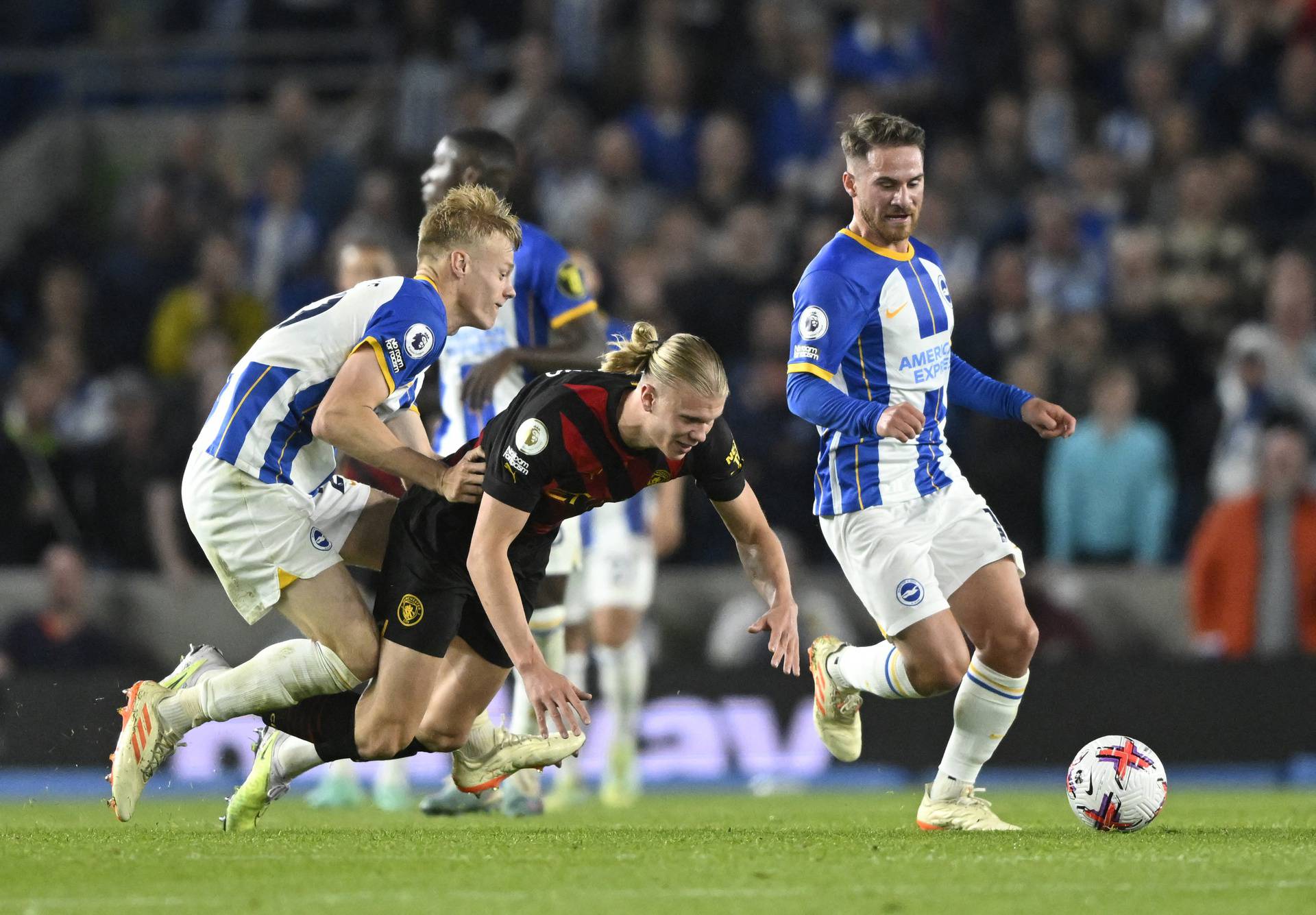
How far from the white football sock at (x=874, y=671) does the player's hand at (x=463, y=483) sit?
5.43ft

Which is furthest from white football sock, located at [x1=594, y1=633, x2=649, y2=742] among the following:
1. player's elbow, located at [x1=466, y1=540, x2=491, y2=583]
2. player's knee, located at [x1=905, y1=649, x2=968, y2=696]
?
player's elbow, located at [x1=466, y1=540, x2=491, y2=583]

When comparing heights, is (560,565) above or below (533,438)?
below

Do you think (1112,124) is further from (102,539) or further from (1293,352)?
(102,539)

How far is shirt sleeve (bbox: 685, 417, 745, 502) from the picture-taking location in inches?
243

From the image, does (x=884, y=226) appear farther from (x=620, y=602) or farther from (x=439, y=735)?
(x=620, y=602)

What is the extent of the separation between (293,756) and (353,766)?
Answer: 11.1ft

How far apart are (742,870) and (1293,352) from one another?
7500 millimetres

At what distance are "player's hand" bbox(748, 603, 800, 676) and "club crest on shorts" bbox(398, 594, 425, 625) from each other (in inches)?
44.4

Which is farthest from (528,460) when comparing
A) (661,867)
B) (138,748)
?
(138,748)

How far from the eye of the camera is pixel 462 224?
6.58 meters

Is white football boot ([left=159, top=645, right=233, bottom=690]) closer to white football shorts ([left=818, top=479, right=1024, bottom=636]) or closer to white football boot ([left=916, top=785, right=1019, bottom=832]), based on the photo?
white football shorts ([left=818, top=479, right=1024, bottom=636])

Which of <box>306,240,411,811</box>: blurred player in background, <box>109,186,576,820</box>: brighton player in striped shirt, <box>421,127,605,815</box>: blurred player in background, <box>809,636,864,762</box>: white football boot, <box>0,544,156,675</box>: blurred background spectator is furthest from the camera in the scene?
<box>0,544,156,675</box>: blurred background spectator

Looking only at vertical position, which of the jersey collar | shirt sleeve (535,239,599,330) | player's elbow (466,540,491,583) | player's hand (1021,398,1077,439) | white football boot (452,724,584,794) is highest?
the jersey collar

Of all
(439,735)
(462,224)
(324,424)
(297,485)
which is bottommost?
(439,735)
